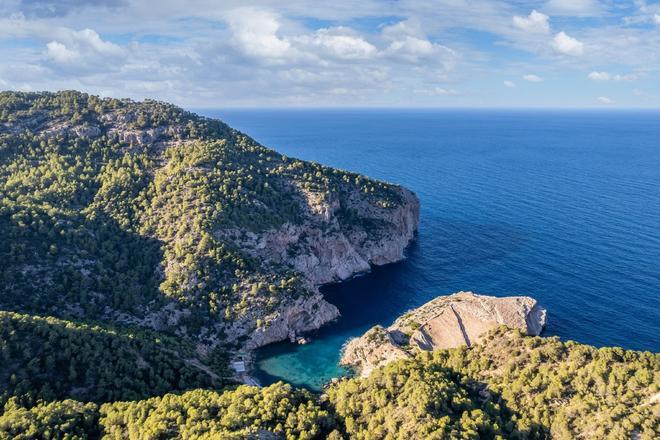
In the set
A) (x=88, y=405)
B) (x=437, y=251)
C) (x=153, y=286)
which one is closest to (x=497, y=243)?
(x=437, y=251)

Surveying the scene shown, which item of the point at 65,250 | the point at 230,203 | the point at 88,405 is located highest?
the point at 230,203

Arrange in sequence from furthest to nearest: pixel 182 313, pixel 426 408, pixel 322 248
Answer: pixel 322 248 < pixel 182 313 < pixel 426 408

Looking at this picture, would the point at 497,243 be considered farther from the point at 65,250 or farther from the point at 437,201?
the point at 65,250

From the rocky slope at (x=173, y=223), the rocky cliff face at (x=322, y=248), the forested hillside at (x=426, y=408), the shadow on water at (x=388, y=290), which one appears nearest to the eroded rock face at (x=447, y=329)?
the shadow on water at (x=388, y=290)

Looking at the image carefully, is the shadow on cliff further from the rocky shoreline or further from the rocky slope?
the rocky slope

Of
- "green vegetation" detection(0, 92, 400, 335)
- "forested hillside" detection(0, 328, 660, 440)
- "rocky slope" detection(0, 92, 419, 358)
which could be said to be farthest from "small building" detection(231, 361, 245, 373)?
"forested hillside" detection(0, 328, 660, 440)

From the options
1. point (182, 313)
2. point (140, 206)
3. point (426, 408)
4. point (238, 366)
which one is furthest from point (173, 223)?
point (426, 408)

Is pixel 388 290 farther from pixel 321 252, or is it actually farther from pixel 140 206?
pixel 140 206
